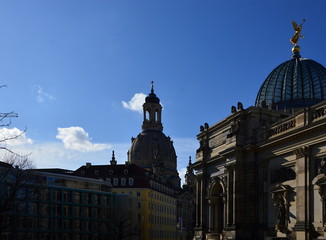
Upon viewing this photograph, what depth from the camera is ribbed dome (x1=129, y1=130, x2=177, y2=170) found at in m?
191

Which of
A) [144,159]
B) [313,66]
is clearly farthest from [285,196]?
[144,159]

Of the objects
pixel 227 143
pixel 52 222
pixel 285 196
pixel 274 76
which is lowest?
pixel 52 222

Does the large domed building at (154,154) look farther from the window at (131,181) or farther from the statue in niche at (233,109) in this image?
the statue in niche at (233,109)

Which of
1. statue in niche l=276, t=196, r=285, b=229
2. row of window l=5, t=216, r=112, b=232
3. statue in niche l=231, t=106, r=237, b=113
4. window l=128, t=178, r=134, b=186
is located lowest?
row of window l=5, t=216, r=112, b=232

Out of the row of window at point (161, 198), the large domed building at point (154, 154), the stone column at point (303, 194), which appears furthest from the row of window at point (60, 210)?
the large domed building at point (154, 154)

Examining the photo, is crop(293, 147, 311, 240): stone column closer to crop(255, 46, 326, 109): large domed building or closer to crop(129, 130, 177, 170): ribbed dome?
crop(255, 46, 326, 109): large domed building

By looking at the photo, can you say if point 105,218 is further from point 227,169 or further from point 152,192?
point 227,169

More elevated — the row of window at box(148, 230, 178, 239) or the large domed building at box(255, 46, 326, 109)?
the large domed building at box(255, 46, 326, 109)

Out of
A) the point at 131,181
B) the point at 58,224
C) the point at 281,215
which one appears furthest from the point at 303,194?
the point at 131,181

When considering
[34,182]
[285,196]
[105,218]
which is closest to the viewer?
[285,196]

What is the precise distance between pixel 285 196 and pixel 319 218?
510cm

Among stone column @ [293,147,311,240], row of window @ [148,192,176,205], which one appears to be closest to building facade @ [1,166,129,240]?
row of window @ [148,192,176,205]

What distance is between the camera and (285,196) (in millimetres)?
48344

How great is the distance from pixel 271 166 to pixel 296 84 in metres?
23.5
